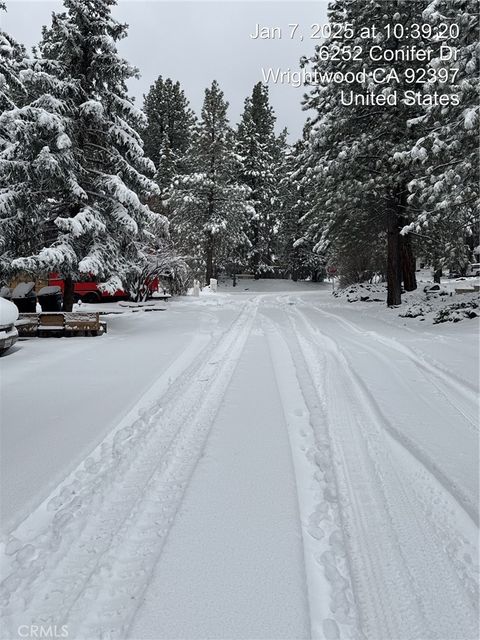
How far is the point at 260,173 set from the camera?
4388 cm

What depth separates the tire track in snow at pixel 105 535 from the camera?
2080mm

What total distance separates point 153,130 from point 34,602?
48.8 m

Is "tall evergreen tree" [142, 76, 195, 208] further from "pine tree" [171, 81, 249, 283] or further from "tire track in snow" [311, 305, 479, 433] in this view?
"tire track in snow" [311, 305, 479, 433]

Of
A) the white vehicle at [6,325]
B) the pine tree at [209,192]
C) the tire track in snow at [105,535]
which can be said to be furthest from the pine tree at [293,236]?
the tire track in snow at [105,535]

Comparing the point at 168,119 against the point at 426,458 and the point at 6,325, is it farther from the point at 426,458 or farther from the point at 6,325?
the point at 426,458

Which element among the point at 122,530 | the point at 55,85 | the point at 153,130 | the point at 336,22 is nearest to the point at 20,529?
the point at 122,530

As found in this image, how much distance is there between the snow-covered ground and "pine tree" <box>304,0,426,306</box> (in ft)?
33.8

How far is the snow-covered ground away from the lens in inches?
82.3

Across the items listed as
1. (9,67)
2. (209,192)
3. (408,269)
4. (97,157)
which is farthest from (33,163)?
(209,192)

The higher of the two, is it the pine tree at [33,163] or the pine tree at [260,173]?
the pine tree at [260,173]

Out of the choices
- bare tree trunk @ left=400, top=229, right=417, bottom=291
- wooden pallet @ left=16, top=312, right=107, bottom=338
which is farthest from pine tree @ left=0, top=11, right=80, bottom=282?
bare tree trunk @ left=400, top=229, right=417, bottom=291

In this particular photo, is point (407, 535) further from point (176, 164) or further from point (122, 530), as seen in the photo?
point (176, 164)

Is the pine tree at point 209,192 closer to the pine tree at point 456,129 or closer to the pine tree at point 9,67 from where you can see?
the pine tree at point 9,67

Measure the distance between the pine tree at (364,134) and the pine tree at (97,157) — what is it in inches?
265
